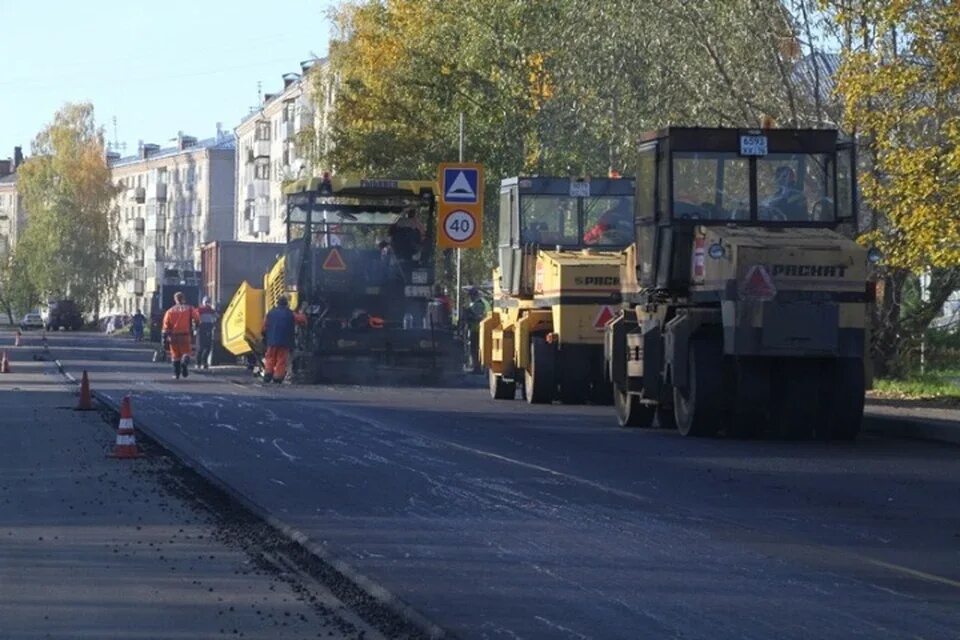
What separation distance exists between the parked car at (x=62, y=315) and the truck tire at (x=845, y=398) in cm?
9543

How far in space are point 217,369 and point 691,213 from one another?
23.0 meters

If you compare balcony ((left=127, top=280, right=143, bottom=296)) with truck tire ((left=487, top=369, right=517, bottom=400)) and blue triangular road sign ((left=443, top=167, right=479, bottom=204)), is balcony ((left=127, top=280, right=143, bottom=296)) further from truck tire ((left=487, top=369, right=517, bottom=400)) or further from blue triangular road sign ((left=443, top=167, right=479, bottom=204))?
truck tire ((left=487, top=369, right=517, bottom=400))

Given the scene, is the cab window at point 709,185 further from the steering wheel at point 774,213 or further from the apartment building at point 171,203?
the apartment building at point 171,203

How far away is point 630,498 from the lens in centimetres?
1392

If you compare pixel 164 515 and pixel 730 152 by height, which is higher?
pixel 730 152

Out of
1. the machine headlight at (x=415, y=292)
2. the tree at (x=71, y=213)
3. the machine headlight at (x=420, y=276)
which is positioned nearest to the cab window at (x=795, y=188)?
the machine headlight at (x=415, y=292)

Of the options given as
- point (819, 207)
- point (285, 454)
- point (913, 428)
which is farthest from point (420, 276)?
point (285, 454)

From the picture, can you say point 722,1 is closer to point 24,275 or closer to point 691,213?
point 691,213

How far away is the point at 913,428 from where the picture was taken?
21078 millimetres

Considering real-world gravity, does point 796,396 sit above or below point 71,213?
below

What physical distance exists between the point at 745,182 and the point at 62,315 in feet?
312

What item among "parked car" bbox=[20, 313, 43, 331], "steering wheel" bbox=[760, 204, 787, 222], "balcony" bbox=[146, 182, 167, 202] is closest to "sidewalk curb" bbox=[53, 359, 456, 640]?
"steering wheel" bbox=[760, 204, 787, 222]

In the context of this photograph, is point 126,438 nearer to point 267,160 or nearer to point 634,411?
point 634,411

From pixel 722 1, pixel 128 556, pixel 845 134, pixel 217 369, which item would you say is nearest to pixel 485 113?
pixel 217 369
